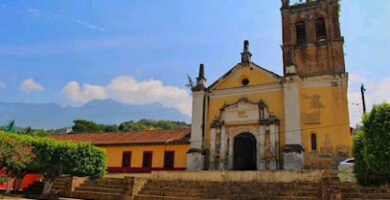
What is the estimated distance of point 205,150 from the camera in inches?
916

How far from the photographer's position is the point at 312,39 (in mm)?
23688

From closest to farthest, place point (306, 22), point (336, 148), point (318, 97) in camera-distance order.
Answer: point (336, 148) → point (318, 97) → point (306, 22)

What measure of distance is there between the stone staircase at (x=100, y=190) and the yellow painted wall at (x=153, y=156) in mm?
6597

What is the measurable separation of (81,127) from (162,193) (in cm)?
4382

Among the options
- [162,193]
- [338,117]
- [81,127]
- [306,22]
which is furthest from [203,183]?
[81,127]

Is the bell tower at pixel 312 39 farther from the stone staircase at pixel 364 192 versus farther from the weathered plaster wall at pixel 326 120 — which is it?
the stone staircase at pixel 364 192

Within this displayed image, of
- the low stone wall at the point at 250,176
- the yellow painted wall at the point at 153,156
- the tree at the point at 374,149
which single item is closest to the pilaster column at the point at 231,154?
the low stone wall at the point at 250,176

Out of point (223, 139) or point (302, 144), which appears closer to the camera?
point (302, 144)

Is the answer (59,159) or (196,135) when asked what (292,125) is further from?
(59,159)

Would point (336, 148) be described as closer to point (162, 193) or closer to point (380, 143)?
point (380, 143)

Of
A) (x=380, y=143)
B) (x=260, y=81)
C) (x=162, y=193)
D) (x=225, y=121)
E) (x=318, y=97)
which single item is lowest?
(x=162, y=193)

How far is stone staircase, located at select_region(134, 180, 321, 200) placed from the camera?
1461 cm

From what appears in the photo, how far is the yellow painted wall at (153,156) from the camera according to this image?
25766mm

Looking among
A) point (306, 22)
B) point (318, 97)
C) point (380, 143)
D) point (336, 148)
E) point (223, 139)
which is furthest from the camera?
point (306, 22)
